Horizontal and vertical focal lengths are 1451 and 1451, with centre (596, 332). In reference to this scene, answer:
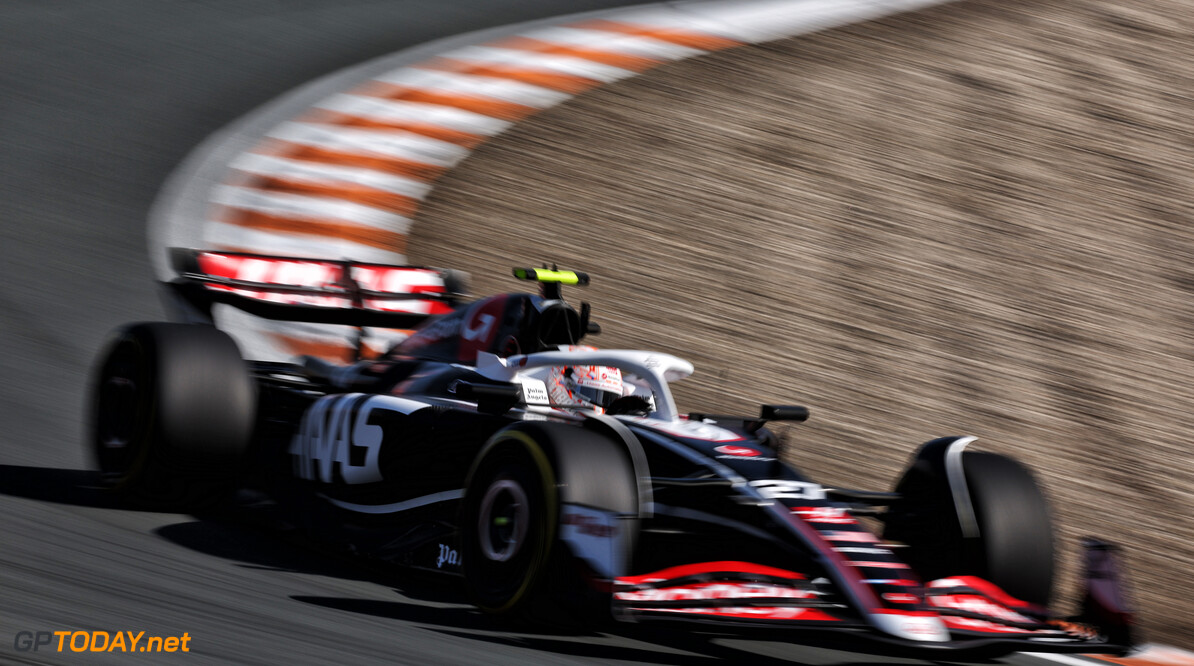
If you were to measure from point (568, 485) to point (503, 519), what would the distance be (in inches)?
15.0

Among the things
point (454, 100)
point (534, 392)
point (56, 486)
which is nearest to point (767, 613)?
point (534, 392)

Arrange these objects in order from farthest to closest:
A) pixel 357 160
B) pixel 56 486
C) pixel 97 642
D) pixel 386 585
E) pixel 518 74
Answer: pixel 518 74
pixel 357 160
pixel 56 486
pixel 386 585
pixel 97 642

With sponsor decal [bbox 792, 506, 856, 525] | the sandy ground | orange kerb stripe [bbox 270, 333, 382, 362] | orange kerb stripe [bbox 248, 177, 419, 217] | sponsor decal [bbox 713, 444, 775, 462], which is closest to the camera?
sponsor decal [bbox 792, 506, 856, 525]

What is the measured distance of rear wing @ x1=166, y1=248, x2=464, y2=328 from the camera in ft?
22.6

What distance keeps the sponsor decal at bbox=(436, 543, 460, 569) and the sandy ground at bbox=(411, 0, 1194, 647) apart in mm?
2671

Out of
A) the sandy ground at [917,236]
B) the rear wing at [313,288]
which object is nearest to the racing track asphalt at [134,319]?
the rear wing at [313,288]

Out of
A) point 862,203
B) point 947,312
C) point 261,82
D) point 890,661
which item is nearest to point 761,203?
point 862,203

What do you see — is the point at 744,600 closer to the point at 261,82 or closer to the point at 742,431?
the point at 742,431

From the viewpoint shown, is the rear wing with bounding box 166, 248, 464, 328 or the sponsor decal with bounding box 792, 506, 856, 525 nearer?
the sponsor decal with bounding box 792, 506, 856, 525

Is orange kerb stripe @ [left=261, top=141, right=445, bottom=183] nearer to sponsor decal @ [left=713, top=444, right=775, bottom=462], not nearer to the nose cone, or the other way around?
sponsor decal @ [left=713, top=444, right=775, bottom=462]

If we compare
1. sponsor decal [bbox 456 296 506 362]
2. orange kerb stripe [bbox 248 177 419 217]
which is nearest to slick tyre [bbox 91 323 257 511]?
sponsor decal [bbox 456 296 506 362]

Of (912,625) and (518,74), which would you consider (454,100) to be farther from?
(912,625)

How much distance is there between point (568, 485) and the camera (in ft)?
14.2

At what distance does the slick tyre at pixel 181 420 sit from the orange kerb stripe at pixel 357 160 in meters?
5.12
